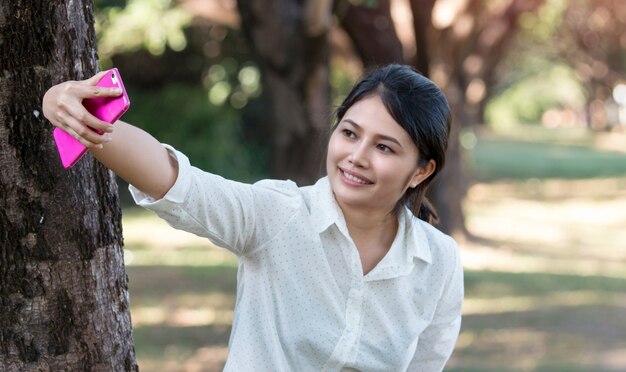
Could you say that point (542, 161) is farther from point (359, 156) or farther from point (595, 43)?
point (359, 156)

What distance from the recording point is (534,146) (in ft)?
140

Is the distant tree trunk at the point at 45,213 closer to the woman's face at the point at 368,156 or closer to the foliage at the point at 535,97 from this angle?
the woman's face at the point at 368,156

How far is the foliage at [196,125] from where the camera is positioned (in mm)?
20875

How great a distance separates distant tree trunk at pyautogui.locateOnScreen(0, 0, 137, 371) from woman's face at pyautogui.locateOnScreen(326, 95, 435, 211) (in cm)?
60

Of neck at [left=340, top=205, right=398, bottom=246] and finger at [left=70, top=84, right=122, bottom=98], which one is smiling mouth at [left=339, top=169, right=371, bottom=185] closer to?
neck at [left=340, top=205, right=398, bottom=246]

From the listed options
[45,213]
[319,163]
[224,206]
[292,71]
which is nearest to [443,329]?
[224,206]

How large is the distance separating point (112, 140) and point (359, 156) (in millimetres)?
741

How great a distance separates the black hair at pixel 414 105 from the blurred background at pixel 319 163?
0.38 m

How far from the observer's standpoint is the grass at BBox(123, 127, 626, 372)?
29.1 feet

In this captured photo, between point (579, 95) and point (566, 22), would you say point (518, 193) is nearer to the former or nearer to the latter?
point (566, 22)

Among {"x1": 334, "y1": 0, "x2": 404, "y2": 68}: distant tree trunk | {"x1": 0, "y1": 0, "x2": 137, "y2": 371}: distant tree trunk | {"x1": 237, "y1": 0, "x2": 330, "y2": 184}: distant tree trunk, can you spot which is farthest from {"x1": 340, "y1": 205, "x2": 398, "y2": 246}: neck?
{"x1": 334, "y1": 0, "x2": 404, "y2": 68}: distant tree trunk

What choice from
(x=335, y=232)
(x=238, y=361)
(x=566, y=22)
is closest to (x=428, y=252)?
(x=335, y=232)

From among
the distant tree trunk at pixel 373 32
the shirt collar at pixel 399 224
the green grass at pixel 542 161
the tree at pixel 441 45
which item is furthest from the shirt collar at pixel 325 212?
the green grass at pixel 542 161

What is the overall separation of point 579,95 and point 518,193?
36.2m
